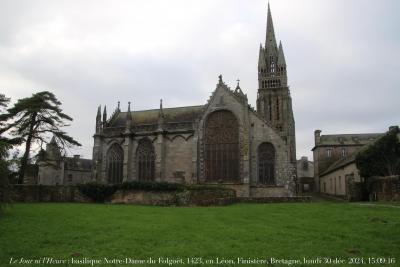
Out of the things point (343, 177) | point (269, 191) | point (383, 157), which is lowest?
point (269, 191)

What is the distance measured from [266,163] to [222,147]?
543cm

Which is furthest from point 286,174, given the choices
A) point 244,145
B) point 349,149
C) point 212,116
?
Answer: point 349,149

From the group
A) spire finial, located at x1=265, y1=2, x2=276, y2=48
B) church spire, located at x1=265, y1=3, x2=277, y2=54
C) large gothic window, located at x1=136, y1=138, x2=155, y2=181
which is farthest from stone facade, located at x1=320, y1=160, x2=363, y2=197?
spire finial, located at x1=265, y1=2, x2=276, y2=48

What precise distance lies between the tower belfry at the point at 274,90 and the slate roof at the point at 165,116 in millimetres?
12331

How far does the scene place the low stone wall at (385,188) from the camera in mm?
28875

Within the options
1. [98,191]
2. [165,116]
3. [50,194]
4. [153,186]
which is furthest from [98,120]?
[153,186]

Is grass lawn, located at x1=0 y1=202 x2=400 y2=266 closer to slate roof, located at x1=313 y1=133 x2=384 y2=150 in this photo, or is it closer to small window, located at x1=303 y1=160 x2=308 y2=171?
slate roof, located at x1=313 y1=133 x2=384 y2=150

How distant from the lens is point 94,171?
46.2 m

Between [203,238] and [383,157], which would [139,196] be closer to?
[203,238]

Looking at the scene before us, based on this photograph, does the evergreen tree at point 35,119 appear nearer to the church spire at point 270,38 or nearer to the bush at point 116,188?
the bush at point 116,188

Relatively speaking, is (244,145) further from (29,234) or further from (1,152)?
(29,234)

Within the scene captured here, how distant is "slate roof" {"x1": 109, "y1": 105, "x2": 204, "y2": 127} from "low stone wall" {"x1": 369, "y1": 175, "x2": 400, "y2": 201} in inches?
873

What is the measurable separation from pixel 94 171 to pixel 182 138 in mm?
12668

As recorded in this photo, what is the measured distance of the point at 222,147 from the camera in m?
41.7
